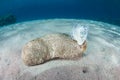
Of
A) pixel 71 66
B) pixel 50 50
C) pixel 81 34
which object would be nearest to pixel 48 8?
pixel 81 34

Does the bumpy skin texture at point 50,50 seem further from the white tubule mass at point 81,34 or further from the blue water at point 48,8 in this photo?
the blue water at point 48,8

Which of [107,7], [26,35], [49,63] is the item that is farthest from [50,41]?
[107,7]

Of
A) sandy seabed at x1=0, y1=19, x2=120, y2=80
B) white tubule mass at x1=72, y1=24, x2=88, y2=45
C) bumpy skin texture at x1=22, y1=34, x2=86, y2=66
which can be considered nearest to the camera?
sandy seabed at x1=0, y1=19, x2=120, y2=80

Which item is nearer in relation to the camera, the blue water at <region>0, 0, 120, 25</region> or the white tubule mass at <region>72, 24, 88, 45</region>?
the white tubule mass at <region>72, 24, 88, 45</region>

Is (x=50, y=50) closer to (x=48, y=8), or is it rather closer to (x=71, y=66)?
(x=71, y=66)

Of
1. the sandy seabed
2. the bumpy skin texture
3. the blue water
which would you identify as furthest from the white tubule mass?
the blue water

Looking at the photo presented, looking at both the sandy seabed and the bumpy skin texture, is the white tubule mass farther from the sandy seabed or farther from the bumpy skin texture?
the sandy seabed

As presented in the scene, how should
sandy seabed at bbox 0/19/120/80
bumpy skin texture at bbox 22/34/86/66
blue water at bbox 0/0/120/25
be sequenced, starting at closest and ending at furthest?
sandy seabed at bbox 0/19/120/80 → bumpy skin texture at bbox 22/34/86/66 → blue water at bbox 0/0/120/25

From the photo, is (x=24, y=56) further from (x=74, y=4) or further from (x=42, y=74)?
(x=74, y=4)
